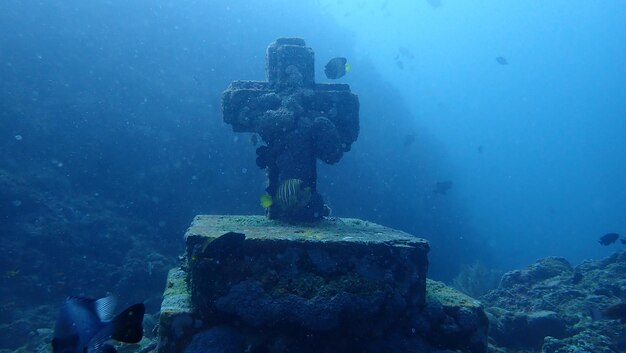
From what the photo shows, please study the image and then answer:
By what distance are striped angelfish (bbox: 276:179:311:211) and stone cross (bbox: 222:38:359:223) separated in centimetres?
6

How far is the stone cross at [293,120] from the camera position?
20.6 feet

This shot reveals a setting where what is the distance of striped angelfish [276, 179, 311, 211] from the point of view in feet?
19.5

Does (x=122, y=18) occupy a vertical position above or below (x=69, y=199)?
above

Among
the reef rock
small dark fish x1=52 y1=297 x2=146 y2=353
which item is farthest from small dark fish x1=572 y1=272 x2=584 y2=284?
small dark fish x1=52 y1=297 x2=146 y2=353

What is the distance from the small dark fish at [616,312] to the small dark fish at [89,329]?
9.51 metres

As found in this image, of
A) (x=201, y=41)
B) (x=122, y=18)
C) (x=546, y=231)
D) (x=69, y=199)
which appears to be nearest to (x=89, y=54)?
(x=122, y=18)

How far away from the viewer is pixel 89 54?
26.5 metres

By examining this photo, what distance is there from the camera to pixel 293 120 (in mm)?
6262

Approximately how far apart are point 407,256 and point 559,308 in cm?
732

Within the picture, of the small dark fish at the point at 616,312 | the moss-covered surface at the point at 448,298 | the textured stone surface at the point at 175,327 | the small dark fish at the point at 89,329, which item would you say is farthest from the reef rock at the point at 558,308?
the small dark fish at the point at 89,329

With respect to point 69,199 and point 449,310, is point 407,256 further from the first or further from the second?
point 69,199

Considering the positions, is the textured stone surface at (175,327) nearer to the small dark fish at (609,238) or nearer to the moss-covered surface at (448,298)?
the moss-covered surface at (448,298)

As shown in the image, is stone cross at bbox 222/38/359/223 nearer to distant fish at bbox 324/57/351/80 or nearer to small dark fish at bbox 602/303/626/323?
distant fish at bbox 324/57/351/80

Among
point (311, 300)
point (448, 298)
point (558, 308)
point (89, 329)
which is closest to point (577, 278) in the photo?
point (558, 308)
